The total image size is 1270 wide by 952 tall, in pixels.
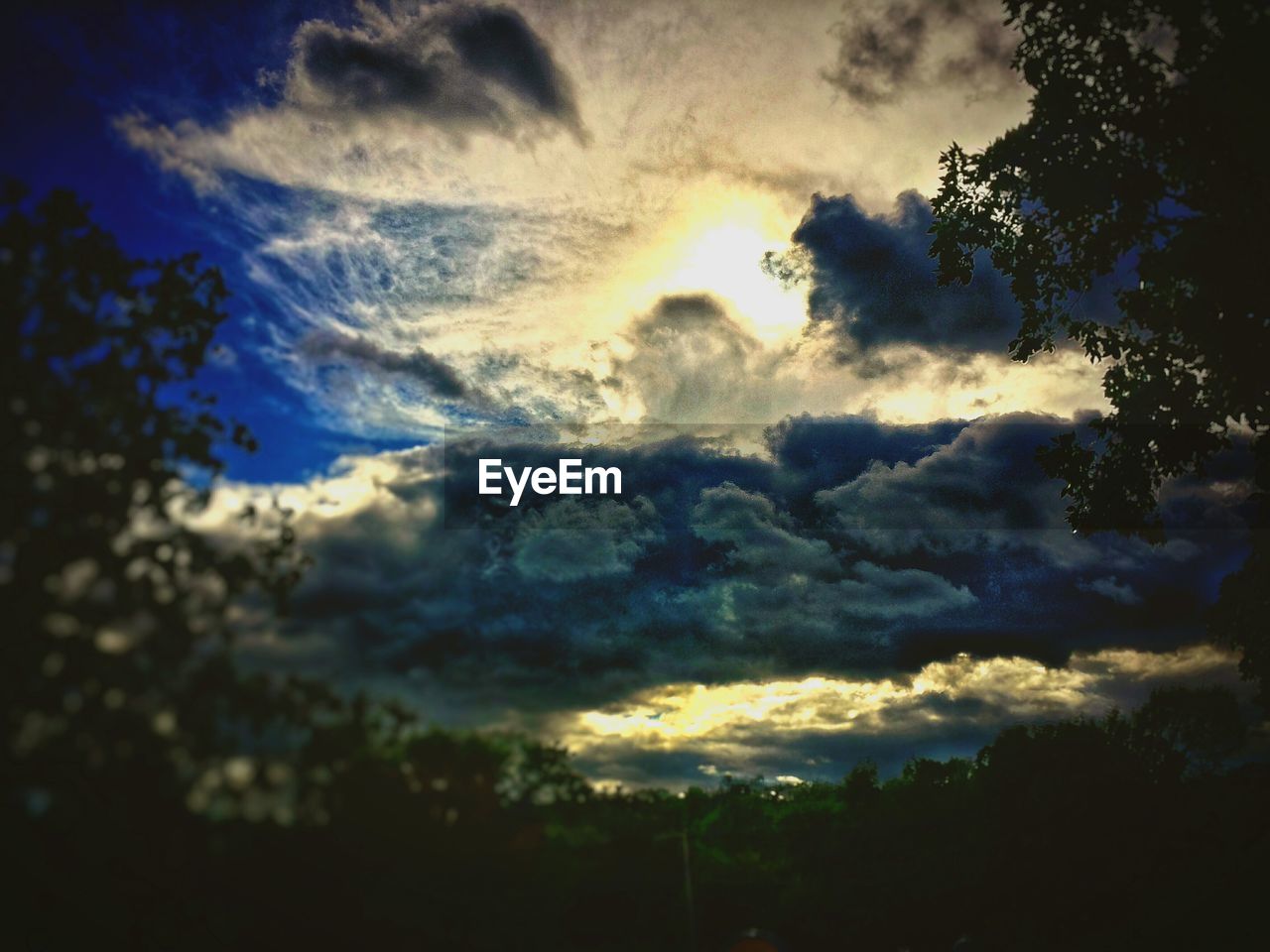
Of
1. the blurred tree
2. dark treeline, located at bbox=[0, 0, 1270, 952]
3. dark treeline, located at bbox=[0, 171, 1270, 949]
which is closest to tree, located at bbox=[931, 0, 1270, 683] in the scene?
dark treeline, located at bbox=[0, 0, 1270, 952]

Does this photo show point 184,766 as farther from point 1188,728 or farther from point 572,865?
point 1188,728

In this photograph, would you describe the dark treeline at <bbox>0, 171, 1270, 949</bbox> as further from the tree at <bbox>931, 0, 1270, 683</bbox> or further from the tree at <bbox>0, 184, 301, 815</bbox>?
the tree at <bbox>931, 0, 1270, 683</bbox>

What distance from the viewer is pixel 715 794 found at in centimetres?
1758

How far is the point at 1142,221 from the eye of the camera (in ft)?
31.2

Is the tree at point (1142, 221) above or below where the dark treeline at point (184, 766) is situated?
above

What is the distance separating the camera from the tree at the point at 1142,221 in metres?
8.58

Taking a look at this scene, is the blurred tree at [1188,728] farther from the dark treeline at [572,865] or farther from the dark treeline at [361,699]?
the dark treeline at [361,699]

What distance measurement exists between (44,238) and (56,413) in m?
2.06

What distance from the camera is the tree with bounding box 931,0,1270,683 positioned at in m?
8.58

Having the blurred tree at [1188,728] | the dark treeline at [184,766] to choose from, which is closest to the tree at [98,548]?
the dark treeline at [184,766]

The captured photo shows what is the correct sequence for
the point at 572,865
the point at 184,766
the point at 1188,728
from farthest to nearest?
the point at 1188,728
the point at 572,865
the point at 184,766

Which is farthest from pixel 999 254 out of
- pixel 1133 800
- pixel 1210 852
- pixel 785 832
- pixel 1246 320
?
pixel 785 832

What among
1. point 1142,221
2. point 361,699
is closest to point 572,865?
point 361,699

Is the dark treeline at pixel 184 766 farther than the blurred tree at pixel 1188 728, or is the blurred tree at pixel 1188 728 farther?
the blurred tree at pixel 1188 728
